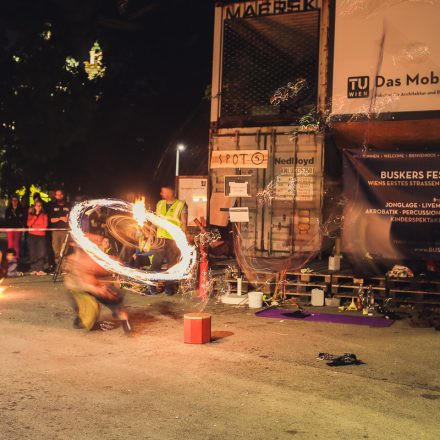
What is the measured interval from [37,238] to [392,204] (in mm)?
9319

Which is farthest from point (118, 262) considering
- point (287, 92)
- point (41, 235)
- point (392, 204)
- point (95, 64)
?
point (95, 64)

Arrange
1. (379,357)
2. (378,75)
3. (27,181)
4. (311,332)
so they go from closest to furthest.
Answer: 1. (379,357)
2. (311,332)
3. (378,75)
4. (27,181)

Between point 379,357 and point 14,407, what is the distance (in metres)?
4.49

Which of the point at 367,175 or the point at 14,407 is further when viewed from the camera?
the point at 367,175

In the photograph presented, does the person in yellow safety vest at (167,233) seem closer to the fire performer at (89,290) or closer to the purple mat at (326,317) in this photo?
the purple mat at (326,317)

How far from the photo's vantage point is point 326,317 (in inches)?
435

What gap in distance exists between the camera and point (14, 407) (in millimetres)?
5883

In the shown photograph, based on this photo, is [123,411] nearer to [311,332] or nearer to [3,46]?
[311,332]

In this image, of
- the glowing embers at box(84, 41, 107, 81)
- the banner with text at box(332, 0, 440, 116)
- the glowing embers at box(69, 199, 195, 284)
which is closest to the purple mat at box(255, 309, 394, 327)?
the glowing embers at box(69, 199, 195, 284)

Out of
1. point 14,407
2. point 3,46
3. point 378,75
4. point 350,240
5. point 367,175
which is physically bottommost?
point 14,407

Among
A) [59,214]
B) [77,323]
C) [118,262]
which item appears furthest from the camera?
[59,214]

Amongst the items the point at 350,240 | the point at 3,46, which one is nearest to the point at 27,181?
the point at 3,46

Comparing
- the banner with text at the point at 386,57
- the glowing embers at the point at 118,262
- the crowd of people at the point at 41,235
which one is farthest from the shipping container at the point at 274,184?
the crowd of people at the point at 41,235

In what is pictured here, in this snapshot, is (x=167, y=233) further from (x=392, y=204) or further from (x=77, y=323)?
(x=392, y=204)
